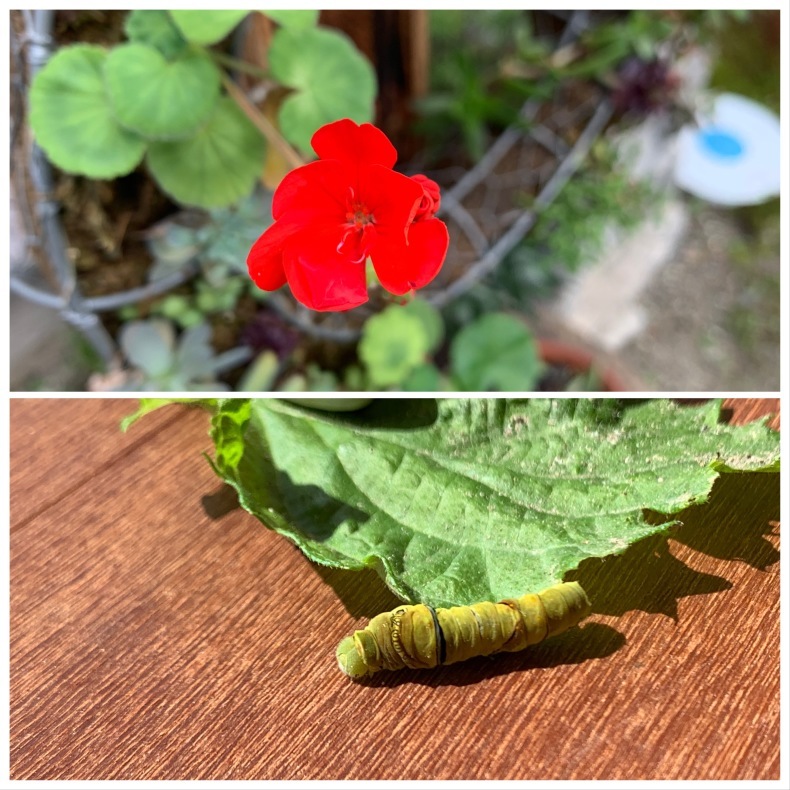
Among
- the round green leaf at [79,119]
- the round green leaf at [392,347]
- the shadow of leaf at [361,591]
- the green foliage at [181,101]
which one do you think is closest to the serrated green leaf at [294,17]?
the green foliage at [181,101]

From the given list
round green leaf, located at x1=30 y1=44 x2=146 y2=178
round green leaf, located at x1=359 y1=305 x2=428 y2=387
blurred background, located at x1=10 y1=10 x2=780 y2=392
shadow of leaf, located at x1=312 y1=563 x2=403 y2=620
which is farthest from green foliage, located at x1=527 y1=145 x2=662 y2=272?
shadow of leaf, located at x1=312 y1=563 x2=403 y2=620

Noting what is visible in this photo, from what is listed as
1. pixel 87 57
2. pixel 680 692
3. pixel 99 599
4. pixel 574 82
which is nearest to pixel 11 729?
pixel 99 599

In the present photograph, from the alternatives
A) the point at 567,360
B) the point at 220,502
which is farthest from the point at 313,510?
the point at 567,360

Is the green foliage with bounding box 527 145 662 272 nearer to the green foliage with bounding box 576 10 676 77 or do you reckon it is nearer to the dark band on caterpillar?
the green foliage with bounding box 576 10 676 77

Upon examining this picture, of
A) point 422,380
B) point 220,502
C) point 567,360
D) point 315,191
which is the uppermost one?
point 315,191

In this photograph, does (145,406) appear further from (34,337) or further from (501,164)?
(501,164)

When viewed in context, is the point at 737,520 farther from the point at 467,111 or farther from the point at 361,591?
the point at 467,111
